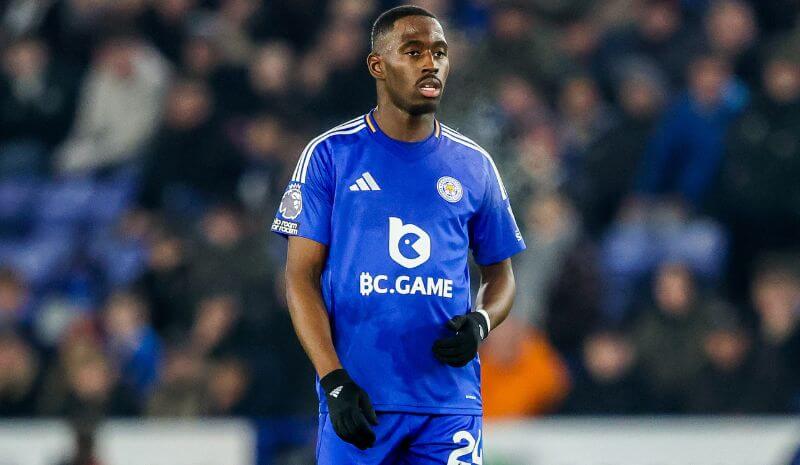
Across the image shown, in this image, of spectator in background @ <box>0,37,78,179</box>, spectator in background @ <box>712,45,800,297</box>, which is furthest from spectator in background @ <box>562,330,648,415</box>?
spectator in background @ <box>0,37,78,179</box>

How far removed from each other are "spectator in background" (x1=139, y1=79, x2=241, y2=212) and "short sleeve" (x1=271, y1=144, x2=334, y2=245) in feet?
23.0

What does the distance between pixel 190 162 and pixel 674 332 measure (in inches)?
185

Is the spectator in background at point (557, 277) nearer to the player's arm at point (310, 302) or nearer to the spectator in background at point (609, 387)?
the spectator in background at point (609, 387)

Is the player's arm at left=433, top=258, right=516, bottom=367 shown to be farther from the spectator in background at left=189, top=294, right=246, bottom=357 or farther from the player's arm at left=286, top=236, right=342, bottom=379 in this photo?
the spectator in background at left=189, top=294, right=246, bottom=357

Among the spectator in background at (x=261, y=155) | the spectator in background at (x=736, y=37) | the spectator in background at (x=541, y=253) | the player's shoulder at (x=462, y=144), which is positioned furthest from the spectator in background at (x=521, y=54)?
the player's shoulder at (x=462, y=144)

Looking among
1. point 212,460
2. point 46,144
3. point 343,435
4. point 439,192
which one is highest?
point 46,144

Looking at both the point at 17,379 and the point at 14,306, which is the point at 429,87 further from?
the point at 14,306

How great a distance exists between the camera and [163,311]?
11266mm

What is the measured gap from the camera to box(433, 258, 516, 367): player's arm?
4.51 metres

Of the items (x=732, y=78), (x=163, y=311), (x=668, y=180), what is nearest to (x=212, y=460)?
(x=163, y=311)

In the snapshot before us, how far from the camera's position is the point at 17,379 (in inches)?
419

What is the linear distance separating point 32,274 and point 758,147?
249 inches

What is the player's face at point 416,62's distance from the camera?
4.63 m

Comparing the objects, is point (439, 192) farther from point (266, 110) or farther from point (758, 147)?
point (266, 110)
